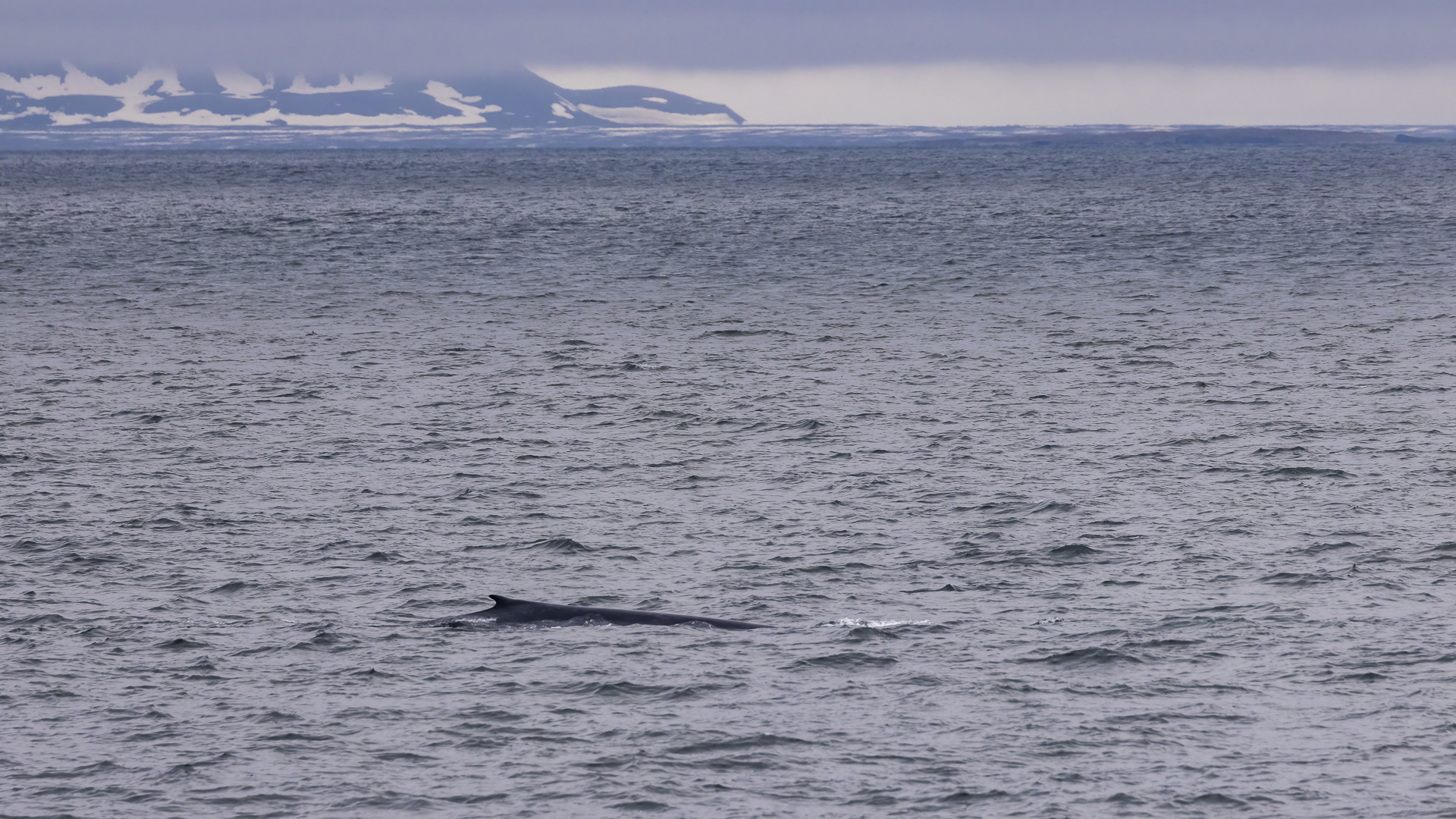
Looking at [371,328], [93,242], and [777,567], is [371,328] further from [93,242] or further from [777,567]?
[93,242]

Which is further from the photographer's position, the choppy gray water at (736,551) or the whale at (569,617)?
the whale at (569,617)

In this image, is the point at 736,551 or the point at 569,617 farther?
the point at 736,551

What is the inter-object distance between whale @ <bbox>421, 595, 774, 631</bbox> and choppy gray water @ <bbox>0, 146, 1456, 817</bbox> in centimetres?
34

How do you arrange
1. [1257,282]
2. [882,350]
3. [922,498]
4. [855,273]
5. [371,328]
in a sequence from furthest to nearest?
[855,273] < [1257,282] < [371,328] < [882,350] < [922,498]

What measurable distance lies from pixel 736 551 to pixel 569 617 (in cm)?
431

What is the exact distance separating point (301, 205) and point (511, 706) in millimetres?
114219

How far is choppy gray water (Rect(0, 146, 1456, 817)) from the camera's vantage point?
17.0 metres

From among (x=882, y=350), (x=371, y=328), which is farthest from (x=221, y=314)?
(x=882, y=350)

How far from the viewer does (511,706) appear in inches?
734

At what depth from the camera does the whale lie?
847 inches

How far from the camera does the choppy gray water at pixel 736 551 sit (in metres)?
17.0

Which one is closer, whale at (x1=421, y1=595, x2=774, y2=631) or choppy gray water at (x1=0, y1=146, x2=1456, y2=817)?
choppy gray water at (x1=0, y1=146, x2=1456, y2=817)

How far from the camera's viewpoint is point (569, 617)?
2170 centimetres

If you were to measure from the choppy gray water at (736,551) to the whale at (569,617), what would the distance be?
1.12 ft
